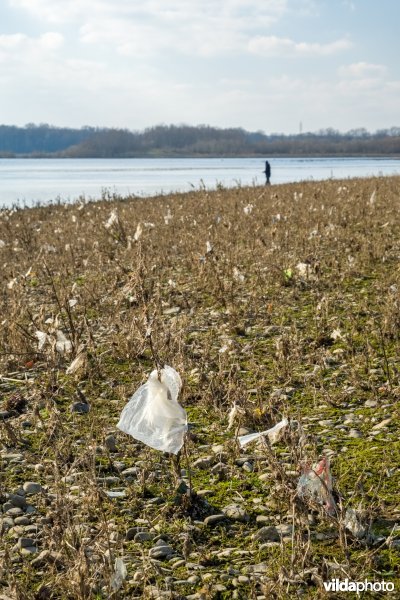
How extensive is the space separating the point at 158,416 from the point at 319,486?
84 cm

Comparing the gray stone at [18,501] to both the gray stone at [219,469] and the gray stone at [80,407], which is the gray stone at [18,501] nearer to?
the gray stone at [219,469]

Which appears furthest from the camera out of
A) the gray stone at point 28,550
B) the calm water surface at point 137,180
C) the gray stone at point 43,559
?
the calm water surface at point 137,180

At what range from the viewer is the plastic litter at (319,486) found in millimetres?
3420

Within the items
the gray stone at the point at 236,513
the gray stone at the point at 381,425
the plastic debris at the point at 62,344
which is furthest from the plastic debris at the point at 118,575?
the plastic debris at the point at 62,344

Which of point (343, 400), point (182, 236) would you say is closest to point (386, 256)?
point (182, 236)

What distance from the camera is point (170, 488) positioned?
4.10 m

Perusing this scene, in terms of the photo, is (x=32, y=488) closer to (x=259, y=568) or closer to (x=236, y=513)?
(x=236, y=513)

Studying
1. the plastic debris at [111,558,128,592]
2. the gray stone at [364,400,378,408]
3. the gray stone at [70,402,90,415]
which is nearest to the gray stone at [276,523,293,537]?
the plastic debris at [111,558,128,592]

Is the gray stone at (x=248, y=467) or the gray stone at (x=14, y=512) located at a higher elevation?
the gray stone at (x=248, y=467)

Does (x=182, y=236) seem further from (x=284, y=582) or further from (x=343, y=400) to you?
(x=284, y=582)

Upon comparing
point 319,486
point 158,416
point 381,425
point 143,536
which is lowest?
point 143,536

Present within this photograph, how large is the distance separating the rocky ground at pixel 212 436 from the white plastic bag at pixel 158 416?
24 centimetres

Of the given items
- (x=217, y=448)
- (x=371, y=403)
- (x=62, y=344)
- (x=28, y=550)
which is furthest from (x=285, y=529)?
(x=62, y=344)

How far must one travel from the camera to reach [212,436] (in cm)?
482
